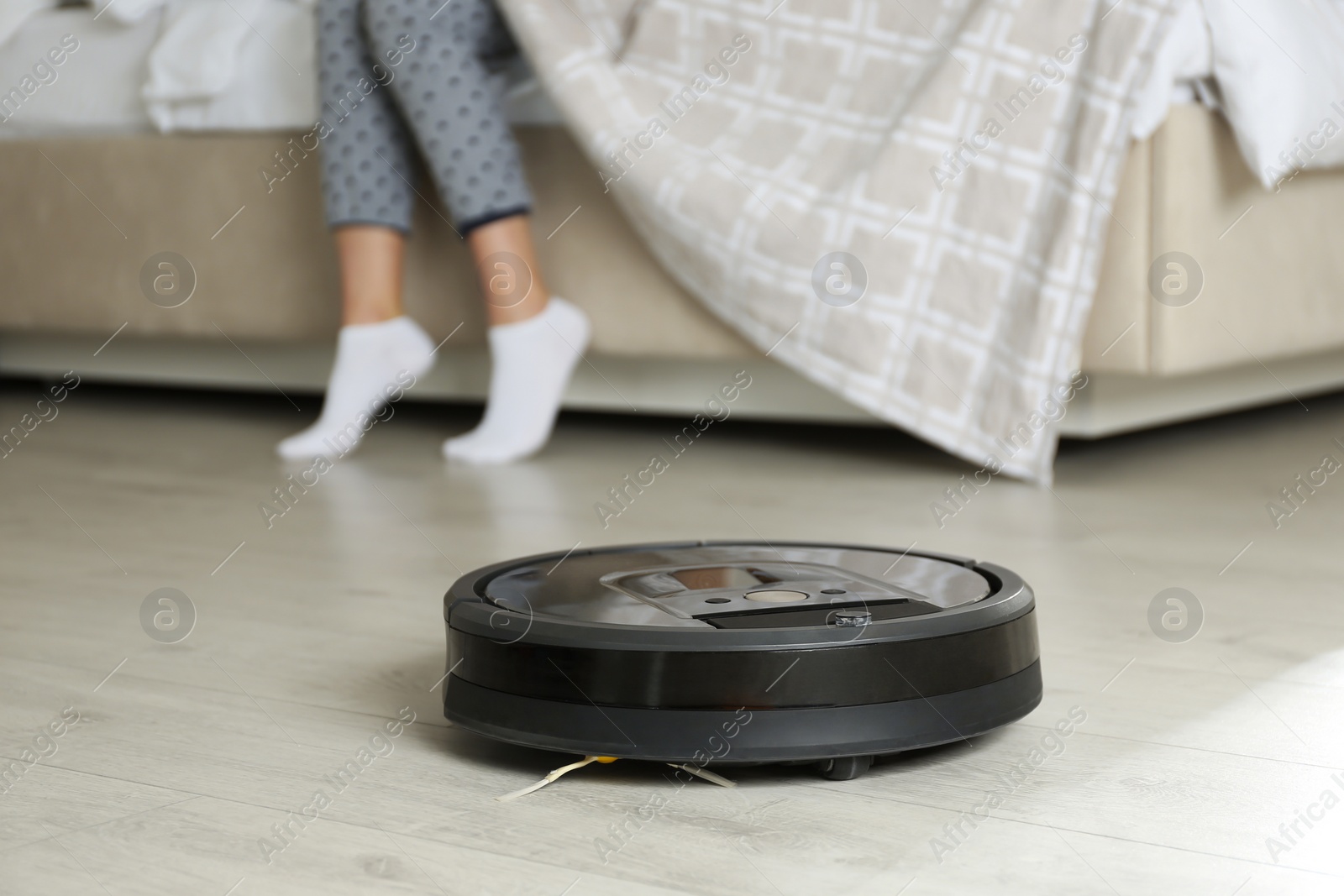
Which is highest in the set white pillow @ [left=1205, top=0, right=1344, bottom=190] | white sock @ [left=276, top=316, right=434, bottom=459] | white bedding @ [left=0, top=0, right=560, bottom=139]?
white pillow @ [left=1205, top=0, right=1344, bottom=190]

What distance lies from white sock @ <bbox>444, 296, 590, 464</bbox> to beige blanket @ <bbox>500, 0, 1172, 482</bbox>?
6.4 inches

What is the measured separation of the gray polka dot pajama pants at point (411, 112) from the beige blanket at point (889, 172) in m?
0.09

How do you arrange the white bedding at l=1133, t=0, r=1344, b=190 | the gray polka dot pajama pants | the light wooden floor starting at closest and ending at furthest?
1. the light wooden floor
2. the white bedding at l=1133, t=0, r=1344, b=190
3. the gray polka dot pajama pants

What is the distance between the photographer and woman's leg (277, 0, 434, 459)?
1797mm

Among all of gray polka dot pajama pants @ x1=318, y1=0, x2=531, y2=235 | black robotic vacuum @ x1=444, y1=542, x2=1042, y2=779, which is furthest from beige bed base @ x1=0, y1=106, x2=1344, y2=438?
black robotic vacuum @ x1=444, y1=542, x2=1042, y2=779

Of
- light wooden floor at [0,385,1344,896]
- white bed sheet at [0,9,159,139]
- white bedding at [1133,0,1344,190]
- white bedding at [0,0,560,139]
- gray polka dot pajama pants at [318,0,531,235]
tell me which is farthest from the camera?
white bed sheet at [0,9,159,139]

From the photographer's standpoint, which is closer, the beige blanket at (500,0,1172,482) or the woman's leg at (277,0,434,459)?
the beige blanket at (500,0,1172,482)

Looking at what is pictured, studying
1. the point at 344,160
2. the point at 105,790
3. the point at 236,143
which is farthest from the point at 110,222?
the point at 105,790

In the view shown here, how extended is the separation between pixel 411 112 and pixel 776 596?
1.19m

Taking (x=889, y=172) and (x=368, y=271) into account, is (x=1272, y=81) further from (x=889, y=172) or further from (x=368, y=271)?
(x=368, y=271)

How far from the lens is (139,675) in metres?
0.88

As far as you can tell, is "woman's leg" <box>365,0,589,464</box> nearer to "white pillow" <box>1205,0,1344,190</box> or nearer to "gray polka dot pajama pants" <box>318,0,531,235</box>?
"gray polka dot pajama pants" <box>318,0,531,235</box>

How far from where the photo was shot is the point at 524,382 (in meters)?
1.77

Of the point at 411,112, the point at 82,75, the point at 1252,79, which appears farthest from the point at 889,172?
the point at 82,75
